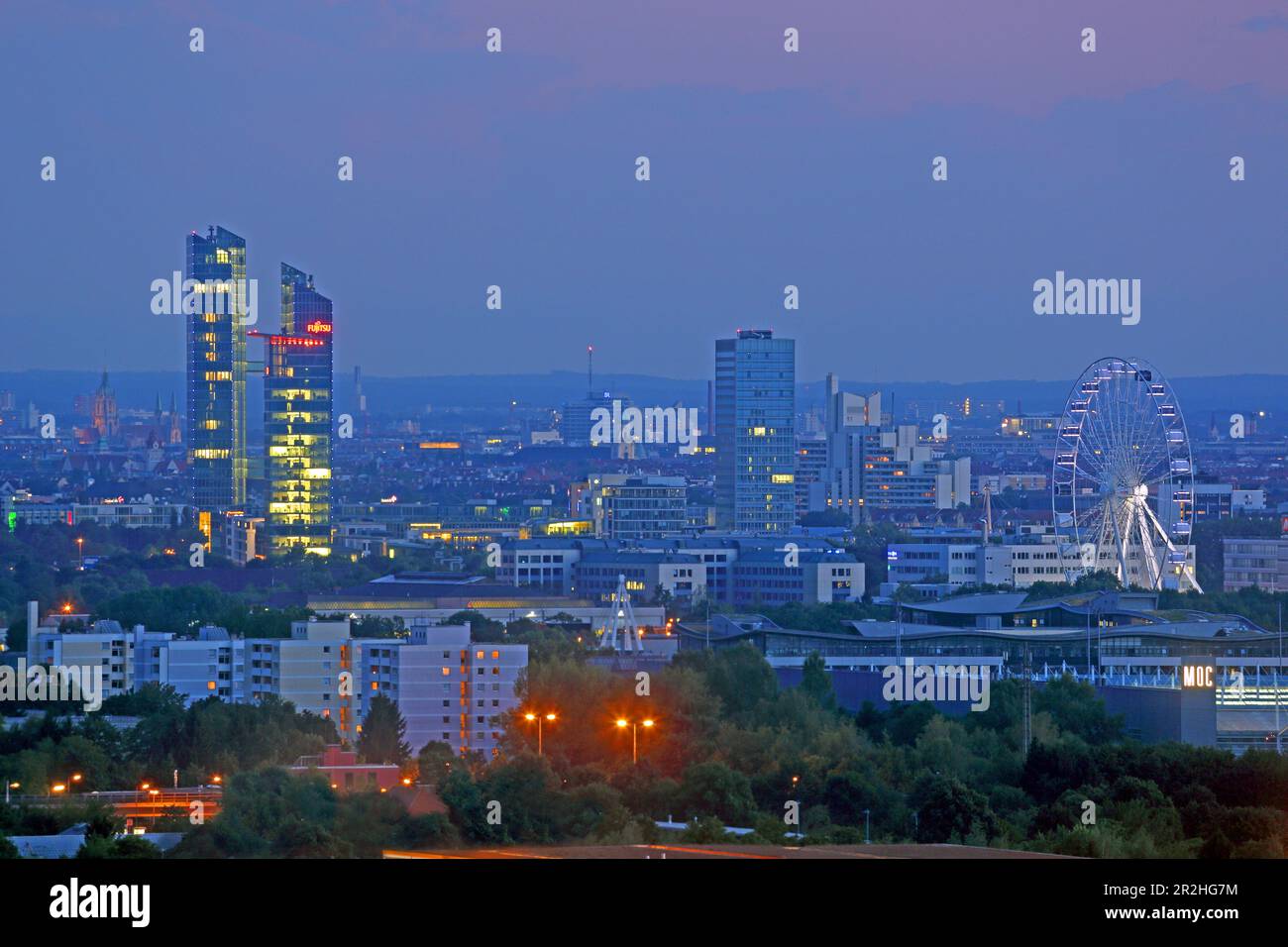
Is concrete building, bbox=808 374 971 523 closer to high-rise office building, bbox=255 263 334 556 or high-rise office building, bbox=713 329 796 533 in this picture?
high-rise office building, bbox=713 329 796 533

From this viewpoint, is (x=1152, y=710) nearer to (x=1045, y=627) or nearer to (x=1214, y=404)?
(x=1045, y=627)

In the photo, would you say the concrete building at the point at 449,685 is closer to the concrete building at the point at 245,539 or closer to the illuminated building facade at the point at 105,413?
the concrete building at the point at 245,539

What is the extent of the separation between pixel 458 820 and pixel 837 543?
50967mm

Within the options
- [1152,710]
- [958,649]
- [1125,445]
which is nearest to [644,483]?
[1125,445]

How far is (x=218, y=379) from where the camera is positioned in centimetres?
8600

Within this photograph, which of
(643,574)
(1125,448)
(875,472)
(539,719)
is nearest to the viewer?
(539,719)

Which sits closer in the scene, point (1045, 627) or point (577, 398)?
point (1045, 627)

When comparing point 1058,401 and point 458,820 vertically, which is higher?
point 1058,401

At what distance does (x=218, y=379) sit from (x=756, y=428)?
1754cm

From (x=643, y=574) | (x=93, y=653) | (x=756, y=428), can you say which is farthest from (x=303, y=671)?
(x=756, y=428)

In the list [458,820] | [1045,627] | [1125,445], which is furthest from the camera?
[1125,445]

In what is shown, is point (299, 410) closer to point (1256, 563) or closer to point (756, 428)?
point (756, 428)

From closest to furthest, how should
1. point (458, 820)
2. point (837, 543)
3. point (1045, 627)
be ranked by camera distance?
1. point (458, 820)
2. point (1045, 627)
3. point (837, 543)
